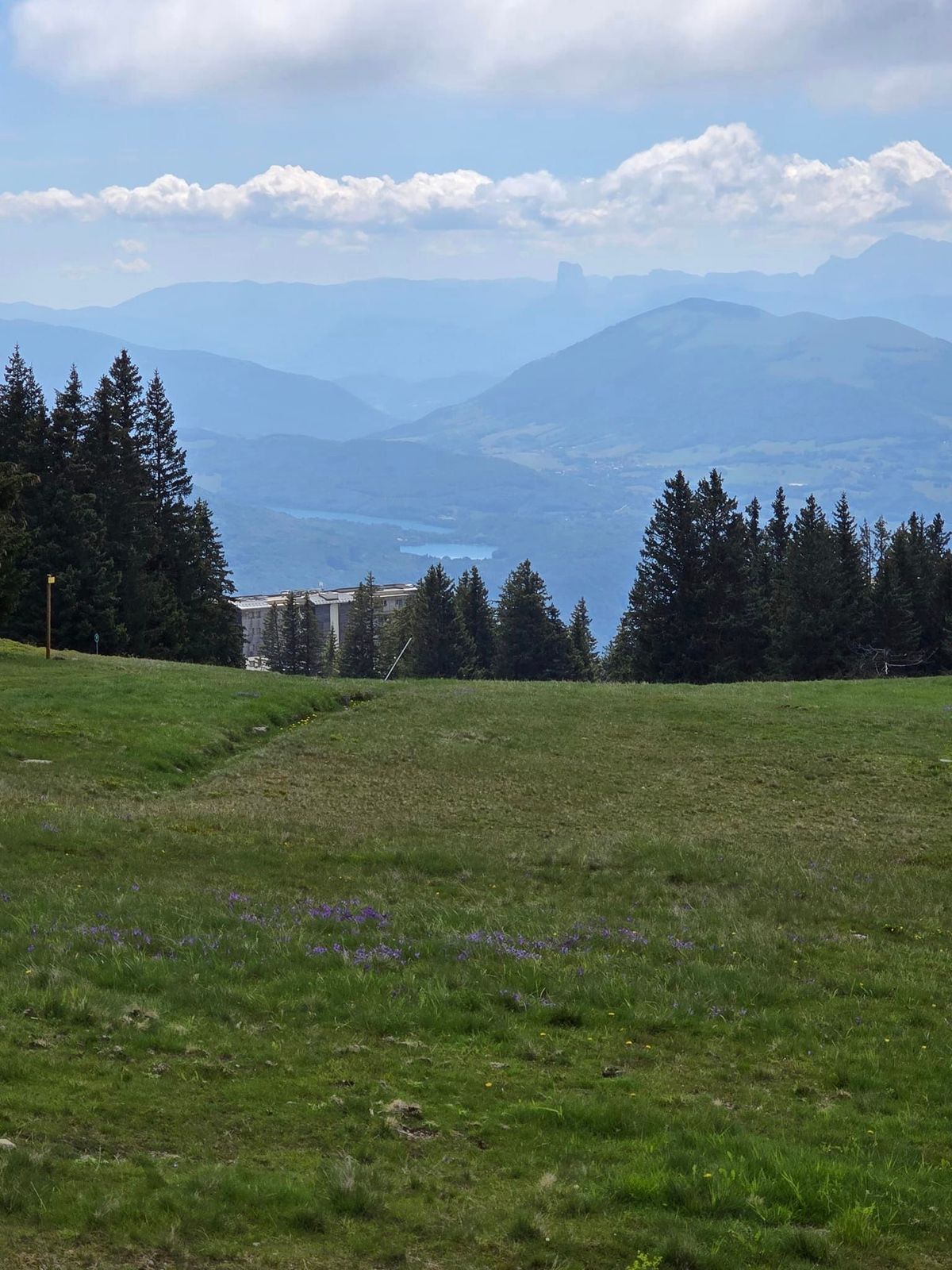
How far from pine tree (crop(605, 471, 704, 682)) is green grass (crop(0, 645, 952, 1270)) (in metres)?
63.7

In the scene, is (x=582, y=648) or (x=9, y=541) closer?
(x=9, y=541)

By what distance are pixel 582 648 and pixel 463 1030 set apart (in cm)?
11284

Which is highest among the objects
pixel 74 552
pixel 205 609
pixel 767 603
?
A: pixel 74 552

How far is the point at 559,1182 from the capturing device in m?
8.77

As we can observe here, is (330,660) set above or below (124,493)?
below

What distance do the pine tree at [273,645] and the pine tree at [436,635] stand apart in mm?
30789

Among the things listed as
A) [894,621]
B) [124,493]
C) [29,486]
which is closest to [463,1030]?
[29,486]

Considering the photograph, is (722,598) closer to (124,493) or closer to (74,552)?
(124,493)

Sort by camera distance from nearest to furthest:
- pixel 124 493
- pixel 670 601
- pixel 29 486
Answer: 1. pixel 29 486
2. pixel 124 493
3. pixel 670 601

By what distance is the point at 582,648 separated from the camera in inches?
4904

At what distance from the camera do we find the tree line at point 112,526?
7125 centimetres

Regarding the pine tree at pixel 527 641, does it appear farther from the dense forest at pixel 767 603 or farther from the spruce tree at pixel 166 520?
the spruce tree at pixel 166 520

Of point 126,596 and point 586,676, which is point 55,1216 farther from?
point 586,676

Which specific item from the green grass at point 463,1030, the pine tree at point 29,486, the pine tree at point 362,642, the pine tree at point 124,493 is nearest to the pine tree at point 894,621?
the pine tree at point 124,493
